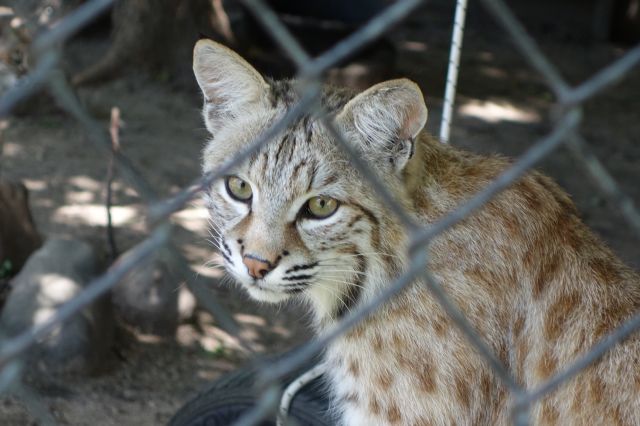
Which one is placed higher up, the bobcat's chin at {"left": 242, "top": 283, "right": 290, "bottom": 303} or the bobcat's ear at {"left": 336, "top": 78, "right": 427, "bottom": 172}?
the bobcat's ear at {"left": 336, "top": 78, "right": 427, "bottom": 172}

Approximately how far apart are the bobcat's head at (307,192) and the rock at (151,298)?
2504mm

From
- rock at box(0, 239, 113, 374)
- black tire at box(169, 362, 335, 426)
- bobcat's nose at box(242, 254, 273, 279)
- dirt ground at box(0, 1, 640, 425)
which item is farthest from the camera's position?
dirt ground at box(0, 1, 640, 425)

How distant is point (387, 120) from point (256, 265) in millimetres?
690

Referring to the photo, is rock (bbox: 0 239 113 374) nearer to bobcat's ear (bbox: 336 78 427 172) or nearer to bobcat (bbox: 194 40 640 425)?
bobcat (bbox: 194 40 640 425)

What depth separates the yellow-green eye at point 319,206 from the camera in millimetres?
3375

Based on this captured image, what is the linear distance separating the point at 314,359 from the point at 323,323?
0.60 meters

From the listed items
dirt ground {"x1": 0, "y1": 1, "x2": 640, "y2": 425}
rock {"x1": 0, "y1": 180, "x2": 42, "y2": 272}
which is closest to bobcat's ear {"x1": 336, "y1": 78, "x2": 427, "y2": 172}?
dirt ground {"x1": 0, "y1": 1, "x2": 640, "y2": 425}

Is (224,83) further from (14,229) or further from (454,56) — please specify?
(14,229)

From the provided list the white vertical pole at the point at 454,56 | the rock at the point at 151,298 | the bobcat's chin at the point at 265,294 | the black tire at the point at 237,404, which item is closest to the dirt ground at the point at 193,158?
the rock at the point at 151,298

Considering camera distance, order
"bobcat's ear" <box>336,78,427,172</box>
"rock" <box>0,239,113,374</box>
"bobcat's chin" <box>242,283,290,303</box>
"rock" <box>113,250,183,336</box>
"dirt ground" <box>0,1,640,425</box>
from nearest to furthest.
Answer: "bobcat's ear" <box>336,78,427,172</box> → "bobcat's chin" <box>242,283,290,303</box> → "rock" <box>0,239,113,374</box> → "dirt ground" <box>0,1,640,425</box> → "rock" <box>113,250,183,336</box>

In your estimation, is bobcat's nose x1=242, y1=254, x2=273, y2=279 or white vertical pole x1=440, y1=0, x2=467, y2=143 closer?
bobcat's nose x1=242, y1=254, x2=273, y2=279

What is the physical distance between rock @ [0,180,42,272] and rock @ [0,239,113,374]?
0.39 metres

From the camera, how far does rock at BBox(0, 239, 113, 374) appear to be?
213 inches

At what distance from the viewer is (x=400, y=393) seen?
11.1 feet
